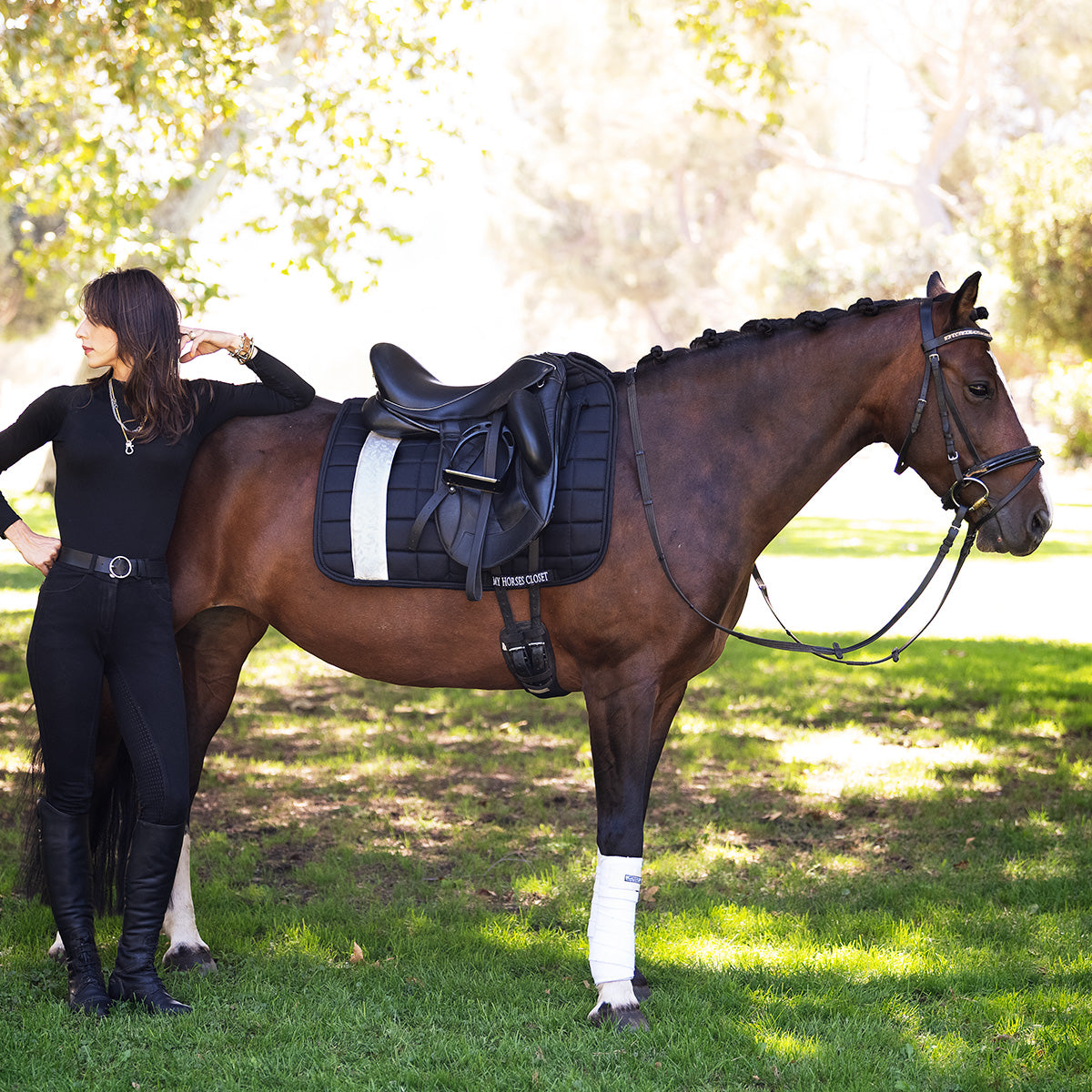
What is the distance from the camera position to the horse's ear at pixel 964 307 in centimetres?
335

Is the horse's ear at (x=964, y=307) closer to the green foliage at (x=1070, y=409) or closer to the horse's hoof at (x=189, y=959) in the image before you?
the horse's hoof at (x=189, y=959)

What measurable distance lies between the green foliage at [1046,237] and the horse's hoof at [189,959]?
1453 centimetres

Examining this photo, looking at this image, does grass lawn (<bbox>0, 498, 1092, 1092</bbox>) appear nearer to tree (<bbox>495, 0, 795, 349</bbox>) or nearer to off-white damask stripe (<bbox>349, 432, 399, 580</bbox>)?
off-white damask stripe (<bbox>349, 432, 399, 580</bbox>)

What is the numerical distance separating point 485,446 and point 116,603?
4.18ft

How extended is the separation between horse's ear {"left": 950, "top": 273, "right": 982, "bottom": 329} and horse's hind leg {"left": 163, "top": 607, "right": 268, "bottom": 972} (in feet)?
8.71

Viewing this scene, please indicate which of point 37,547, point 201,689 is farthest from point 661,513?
point 37,547

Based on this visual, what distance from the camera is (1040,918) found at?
4426 mm

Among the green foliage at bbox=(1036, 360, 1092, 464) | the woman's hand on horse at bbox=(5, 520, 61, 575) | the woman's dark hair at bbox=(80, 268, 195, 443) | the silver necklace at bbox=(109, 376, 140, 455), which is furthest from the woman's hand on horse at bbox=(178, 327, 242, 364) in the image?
the green foliage at bbox=(1036, 360, 1092, 464)

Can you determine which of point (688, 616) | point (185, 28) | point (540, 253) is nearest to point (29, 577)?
point (185, 28)

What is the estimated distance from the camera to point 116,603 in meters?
3.45

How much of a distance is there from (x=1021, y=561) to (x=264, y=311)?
70.7 meters

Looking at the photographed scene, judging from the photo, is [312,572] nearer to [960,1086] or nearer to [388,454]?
[388,454]

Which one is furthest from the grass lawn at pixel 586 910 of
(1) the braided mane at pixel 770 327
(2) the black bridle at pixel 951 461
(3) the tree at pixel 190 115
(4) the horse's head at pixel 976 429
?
(3) the tree at pixel 190 115

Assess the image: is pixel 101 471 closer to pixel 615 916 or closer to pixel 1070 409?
pixel 615 916
